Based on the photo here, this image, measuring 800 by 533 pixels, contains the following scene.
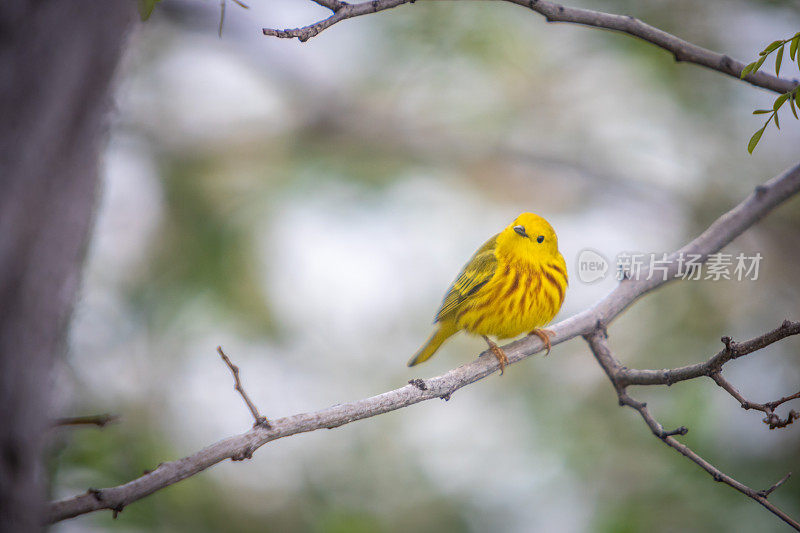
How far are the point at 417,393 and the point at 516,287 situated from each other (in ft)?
2.91

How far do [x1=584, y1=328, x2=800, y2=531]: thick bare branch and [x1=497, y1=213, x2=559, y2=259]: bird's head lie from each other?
17.7 inches

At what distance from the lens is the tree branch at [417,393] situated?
138cm

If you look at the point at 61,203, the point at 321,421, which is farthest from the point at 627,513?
the point at 61,203

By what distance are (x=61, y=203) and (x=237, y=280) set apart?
413cm

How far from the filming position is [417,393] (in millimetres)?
1897

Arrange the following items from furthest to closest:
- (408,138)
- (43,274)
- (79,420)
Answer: (408,138) → (79,420) → (43,274)

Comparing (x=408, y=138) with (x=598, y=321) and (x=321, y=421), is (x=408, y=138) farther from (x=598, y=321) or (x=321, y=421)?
(x=321, y=421)

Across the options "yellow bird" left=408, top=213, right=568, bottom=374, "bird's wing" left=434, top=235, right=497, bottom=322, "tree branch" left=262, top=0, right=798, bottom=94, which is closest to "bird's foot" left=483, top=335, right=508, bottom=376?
"yellow bird" left=408, top=213, right=568, bottom=374

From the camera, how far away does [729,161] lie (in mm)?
5133

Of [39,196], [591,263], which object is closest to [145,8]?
[39,196]

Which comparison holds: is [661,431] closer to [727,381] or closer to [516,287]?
[727,381]

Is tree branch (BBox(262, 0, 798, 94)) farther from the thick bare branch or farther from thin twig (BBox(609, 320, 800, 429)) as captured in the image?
the thick bare branch

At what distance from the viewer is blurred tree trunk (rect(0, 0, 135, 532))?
3.27 feet

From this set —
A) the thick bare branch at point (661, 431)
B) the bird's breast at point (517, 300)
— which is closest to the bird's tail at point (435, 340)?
the bird's breast at point (517, 300)
